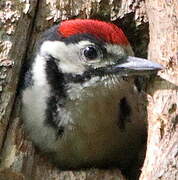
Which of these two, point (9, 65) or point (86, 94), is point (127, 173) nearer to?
point (86, 94)

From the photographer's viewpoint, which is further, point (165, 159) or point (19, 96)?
point (19, 96)

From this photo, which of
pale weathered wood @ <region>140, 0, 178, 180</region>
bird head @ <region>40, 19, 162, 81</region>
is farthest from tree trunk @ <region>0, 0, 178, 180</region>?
bird head @ <region>40, 19, 162, 81</region>

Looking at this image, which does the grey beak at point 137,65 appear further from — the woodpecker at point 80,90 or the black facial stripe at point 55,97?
the black facial stripe at point 55,97

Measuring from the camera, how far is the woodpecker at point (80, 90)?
3041 mm

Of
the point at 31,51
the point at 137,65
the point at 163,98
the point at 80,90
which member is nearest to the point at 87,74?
the point at 80,90

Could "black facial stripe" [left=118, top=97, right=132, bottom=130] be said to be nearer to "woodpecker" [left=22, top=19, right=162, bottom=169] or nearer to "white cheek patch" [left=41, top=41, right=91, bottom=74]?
"woodpecker" [left=22, top=19, right=162, bottom=169]

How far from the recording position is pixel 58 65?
3.10 meters

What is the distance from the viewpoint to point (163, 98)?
2.98 metres

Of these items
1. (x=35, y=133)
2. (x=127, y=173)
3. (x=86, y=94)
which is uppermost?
(x=86, y=94)

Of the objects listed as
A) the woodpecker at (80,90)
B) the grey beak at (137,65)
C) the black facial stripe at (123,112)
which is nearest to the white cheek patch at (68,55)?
the woodpecker at (80,90)

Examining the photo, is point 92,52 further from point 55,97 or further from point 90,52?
point 55,97

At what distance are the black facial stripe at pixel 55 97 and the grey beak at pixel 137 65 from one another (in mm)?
269

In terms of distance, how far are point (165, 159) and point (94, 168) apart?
49 cm

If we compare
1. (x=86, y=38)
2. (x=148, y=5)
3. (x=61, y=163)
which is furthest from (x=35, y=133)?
(x=148, y=5)
